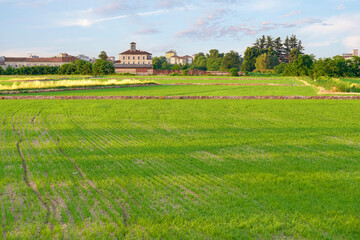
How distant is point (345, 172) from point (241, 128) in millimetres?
4391

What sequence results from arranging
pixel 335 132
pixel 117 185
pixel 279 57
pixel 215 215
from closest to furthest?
1. pixel 215 215
2. pixel 117 185
3. pixel 335 132
4. pixel 279 57

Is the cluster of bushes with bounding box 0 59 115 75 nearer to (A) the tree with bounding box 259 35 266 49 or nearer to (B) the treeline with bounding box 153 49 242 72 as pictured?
(B) the treeline with bounding box 153 49 242 72

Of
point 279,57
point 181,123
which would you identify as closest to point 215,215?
point 181,123

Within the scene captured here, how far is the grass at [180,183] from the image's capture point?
3.62 meters

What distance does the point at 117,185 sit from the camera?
4871mm

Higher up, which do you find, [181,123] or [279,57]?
[279,57]

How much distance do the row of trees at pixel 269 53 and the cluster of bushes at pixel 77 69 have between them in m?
45.0

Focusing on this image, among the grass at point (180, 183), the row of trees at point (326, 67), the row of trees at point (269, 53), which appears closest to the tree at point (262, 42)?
the row of trees at point (269, 53)

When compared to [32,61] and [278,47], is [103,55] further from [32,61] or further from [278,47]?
[278,47]

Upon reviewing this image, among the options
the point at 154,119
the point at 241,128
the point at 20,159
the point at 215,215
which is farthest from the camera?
the point at 154,119

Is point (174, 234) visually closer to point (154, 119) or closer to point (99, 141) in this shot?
point (99, 141)

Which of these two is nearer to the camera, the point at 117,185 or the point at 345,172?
the point at 117,185

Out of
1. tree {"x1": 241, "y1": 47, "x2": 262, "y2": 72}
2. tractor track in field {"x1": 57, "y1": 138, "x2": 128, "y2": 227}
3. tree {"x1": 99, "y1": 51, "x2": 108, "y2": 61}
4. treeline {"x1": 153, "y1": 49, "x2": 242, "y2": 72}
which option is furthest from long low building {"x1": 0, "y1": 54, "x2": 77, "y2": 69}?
tractor track in field {"x1": 57, "y1": 138, "x2": 128, "y2": 227}

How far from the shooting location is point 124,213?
Result: 396 cm
